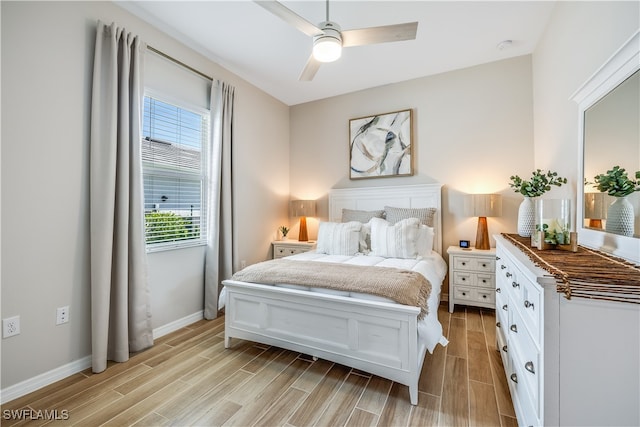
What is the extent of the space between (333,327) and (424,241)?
1.54m

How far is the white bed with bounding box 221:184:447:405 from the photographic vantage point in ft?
5.50

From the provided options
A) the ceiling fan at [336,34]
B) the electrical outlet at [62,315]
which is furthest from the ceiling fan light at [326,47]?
the electrical outlet at [62,315]

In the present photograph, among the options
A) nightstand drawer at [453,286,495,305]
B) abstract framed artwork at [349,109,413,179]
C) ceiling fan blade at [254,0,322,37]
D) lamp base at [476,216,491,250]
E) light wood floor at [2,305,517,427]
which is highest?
ceiling fan blade at [254,0,322,37]

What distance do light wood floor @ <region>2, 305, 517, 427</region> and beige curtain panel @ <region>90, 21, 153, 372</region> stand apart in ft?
0.79

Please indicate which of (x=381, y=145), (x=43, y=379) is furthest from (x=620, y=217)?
(x=43, y=379)

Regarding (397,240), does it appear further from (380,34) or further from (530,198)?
(380,34)

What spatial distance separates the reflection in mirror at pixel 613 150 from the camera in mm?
1229

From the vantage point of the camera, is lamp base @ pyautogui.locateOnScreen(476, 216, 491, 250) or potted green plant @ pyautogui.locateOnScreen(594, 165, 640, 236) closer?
potted green plant @ pyautogui.locateOnScreen(594, 165, 640, 236)

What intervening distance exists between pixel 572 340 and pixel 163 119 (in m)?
3.15

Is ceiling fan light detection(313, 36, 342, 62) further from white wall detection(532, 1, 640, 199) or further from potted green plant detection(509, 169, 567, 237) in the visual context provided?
potted green plant detection(509, 169, 567, 237)

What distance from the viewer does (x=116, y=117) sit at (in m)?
2.09

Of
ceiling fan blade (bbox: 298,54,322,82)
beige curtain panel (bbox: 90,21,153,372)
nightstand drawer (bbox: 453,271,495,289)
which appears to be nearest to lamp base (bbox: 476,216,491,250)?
nightstand drawer (bbox: 453,271,495,289)

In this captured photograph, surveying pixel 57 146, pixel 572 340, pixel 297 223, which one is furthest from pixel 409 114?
pixel 57 146

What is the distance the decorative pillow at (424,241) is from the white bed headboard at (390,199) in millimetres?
413
